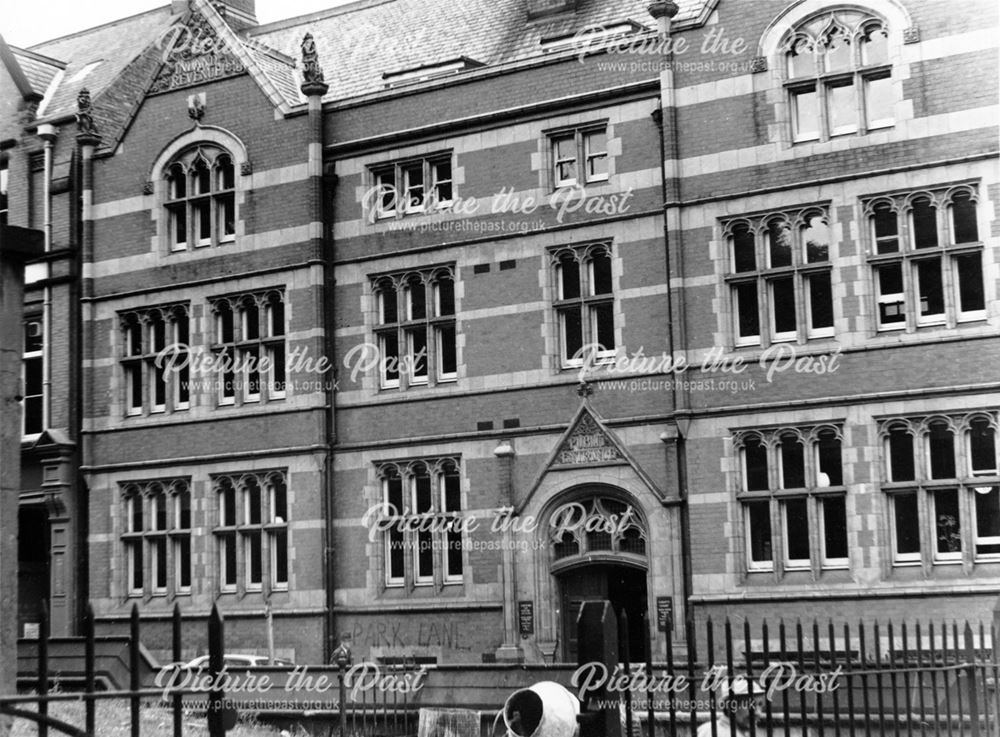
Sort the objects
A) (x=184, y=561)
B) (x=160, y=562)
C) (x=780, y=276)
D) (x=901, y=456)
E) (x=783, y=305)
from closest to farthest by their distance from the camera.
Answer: (x=901, y=456)
(x=780, y=276)
(x=783, y=305)
(x=184, y=561)
(x=160, y=562)

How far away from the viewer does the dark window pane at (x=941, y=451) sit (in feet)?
71.5

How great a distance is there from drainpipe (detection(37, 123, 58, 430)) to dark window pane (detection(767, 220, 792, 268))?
15.6m

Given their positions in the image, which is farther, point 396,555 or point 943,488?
point 396,555

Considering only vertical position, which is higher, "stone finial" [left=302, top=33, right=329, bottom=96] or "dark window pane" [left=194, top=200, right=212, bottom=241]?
"stone finial" [left=302, top=33, right=329, bottom=96]

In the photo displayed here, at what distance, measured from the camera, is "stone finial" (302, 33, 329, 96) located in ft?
92.3

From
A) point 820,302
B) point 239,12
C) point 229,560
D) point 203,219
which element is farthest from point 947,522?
point 239,12

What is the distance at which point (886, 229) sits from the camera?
74.6 ft

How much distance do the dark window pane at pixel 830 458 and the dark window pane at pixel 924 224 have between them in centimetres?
337

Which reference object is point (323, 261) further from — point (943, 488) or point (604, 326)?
point (943, 488)

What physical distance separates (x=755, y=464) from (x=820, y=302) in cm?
289

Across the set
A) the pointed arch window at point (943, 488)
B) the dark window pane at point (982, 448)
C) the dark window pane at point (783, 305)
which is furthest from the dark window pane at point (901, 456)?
the dark window pane at point (783, 305)

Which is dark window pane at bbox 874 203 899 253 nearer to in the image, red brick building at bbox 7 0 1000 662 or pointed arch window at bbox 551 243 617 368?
red brick building at bbox 7 0 1000 662

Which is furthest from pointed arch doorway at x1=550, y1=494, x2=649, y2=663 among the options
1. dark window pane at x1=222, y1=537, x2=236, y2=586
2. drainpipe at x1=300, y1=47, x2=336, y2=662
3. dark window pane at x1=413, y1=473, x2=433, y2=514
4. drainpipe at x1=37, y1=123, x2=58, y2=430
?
drainpipe at x1=37, y1=123, x2=58, y2=430

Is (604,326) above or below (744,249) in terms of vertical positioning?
below
